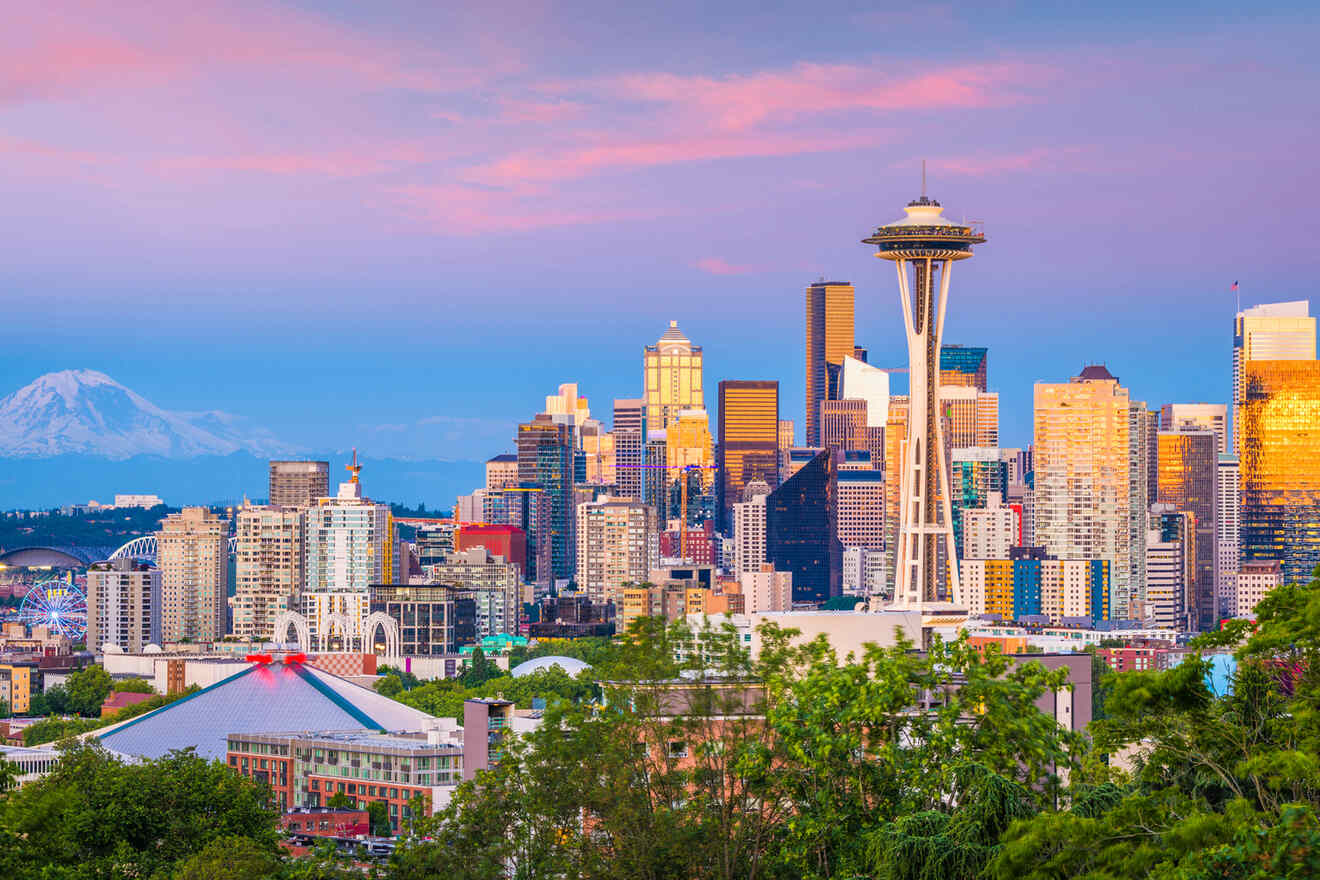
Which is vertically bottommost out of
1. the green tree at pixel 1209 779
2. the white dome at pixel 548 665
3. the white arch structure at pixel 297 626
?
the white dome at pixel 548 665

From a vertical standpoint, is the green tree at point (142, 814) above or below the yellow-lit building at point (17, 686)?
above

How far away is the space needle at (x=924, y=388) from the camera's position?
15088 cm

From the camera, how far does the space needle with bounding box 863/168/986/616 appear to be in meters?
151

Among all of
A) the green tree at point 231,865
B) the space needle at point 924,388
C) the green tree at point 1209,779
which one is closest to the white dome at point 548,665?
the space needle at point 924,388

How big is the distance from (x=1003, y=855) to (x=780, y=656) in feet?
35.3

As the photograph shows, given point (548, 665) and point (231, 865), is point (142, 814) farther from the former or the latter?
point (548, 665)

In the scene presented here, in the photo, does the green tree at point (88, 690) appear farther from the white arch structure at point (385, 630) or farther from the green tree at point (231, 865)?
the green tree at point (231, 865)

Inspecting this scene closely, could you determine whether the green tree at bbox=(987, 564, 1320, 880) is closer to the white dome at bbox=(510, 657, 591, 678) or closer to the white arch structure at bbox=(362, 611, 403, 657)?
the white dome at bbox=(510, 657, 591, 678)

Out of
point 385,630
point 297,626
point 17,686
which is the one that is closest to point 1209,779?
point 17,686

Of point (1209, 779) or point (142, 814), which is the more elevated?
point (1209, 779)

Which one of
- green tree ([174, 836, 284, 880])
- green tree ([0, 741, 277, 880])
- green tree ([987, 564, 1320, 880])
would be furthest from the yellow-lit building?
green tree ([987, 564, 1320, 880])

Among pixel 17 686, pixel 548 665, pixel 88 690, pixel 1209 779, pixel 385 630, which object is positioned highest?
pixel 1209 779

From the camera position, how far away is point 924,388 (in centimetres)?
15362

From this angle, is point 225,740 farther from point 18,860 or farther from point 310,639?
point 310,639
